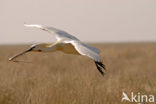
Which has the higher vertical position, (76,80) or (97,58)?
(97,58)

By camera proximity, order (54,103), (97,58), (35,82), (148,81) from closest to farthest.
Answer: (97,58)
(54,103)
(35,82)
(148,81)

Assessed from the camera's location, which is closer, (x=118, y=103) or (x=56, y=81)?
A: (x=118, y=103)

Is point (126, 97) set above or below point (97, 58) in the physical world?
below


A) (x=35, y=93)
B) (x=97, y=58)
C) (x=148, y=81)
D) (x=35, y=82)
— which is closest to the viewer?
(x=97, y=58)

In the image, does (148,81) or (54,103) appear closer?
(54,103)

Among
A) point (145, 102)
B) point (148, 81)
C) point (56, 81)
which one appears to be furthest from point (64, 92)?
point (148, 81)

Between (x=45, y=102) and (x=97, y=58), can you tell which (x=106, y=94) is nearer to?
(x=45, y=102)

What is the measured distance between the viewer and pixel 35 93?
15.7 ft

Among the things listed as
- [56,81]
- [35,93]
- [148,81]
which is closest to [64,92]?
[35,93]

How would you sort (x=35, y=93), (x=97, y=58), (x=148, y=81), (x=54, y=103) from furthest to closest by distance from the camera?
(x=148, y=81) < (x=35, y=93) < (x=54, y=103) < (x=97, y=58)

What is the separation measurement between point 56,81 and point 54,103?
4.12ft

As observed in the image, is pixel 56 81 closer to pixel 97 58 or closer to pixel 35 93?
pixel 35 93

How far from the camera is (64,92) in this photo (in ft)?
16.1

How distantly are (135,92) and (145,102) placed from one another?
0.34 meters
